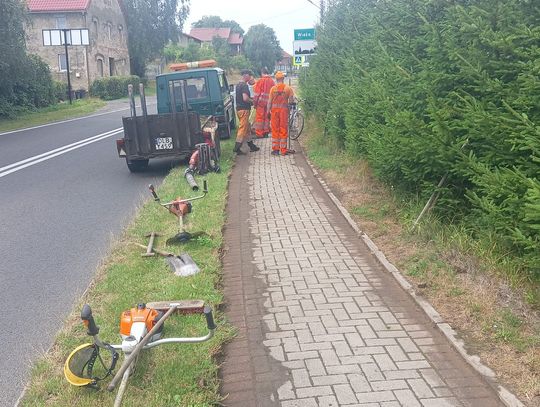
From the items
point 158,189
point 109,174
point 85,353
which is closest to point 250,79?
point 109,174

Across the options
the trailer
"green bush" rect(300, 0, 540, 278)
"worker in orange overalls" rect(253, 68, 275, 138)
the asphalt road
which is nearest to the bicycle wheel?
"worker in orange overalls" rect(253, 68, 275, 138)

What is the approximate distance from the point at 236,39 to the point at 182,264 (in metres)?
118

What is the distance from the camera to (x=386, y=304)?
198 inches

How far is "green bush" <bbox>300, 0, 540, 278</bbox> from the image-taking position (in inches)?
178

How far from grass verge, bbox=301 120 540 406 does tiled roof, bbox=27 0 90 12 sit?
165 feet

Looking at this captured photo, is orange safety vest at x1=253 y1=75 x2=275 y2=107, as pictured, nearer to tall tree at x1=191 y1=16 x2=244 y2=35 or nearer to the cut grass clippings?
the cut grass clippings

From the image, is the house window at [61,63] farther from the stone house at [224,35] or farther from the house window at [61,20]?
the stone house at [224,35]

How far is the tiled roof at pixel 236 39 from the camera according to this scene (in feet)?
381

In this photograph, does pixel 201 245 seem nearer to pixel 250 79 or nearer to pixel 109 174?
pixel 109 174

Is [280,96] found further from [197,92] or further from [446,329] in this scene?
[446,329]

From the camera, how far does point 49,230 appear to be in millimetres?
7961

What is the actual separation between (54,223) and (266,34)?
93521 mm

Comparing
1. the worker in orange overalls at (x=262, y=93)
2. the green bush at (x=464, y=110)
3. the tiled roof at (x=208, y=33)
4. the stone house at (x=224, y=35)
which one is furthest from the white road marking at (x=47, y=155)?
the tiled roof at (x=208, y=33)

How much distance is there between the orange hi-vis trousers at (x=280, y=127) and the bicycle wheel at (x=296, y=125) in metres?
2.38
